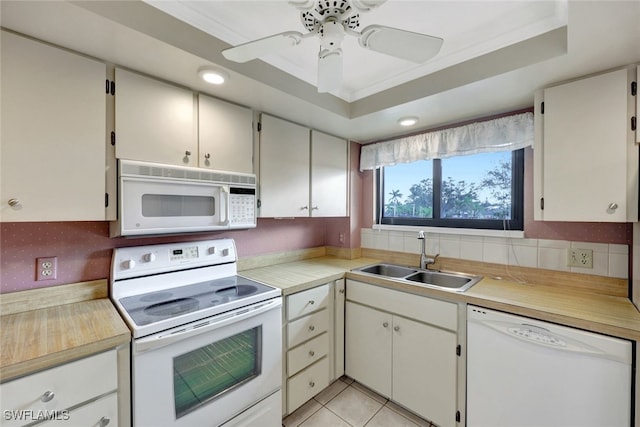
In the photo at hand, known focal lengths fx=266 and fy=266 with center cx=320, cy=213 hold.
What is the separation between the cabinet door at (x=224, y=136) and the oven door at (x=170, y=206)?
0.59ft

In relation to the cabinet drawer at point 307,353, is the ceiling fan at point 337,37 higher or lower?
higher

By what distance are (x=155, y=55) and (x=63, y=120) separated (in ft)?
1.64

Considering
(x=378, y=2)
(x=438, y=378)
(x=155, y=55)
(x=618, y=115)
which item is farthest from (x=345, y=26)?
(x=438, y=378)

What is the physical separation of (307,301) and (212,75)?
1498mm

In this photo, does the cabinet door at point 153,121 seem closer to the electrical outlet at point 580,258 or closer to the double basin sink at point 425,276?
the double basin sink at point 425,276

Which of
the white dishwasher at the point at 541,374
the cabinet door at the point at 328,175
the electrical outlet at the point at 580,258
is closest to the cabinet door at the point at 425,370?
the white dishwasher at the point at 541,374

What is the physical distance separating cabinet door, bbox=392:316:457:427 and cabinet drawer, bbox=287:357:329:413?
A: 1.67 ft

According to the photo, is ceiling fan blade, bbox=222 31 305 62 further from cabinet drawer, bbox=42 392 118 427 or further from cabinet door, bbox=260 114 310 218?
cabinet drawer, bbox=42 392 118 427

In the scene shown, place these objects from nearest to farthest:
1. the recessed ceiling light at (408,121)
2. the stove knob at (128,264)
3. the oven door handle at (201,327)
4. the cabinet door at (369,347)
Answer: the oven door handle at (201,327)
the stove knob at (128,264)
the cabinet door at (369,347)
the recessed ceiling light at (408,121)

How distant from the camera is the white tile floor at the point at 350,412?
175 centimetres

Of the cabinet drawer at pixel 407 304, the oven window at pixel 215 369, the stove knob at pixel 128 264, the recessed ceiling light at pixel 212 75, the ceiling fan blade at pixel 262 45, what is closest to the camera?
the ceiling fan blade at pixel 262 45

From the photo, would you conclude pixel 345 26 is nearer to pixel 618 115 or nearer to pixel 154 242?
pixel 618 115

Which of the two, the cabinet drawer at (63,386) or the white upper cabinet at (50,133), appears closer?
the cabinet drawer at (63,386)

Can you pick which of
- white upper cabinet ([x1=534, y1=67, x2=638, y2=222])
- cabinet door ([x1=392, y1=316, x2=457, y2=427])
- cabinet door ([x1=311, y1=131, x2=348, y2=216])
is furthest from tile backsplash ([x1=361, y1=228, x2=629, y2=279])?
cabinet door ([x1=392, y1=316, x2=457, y2=427])
